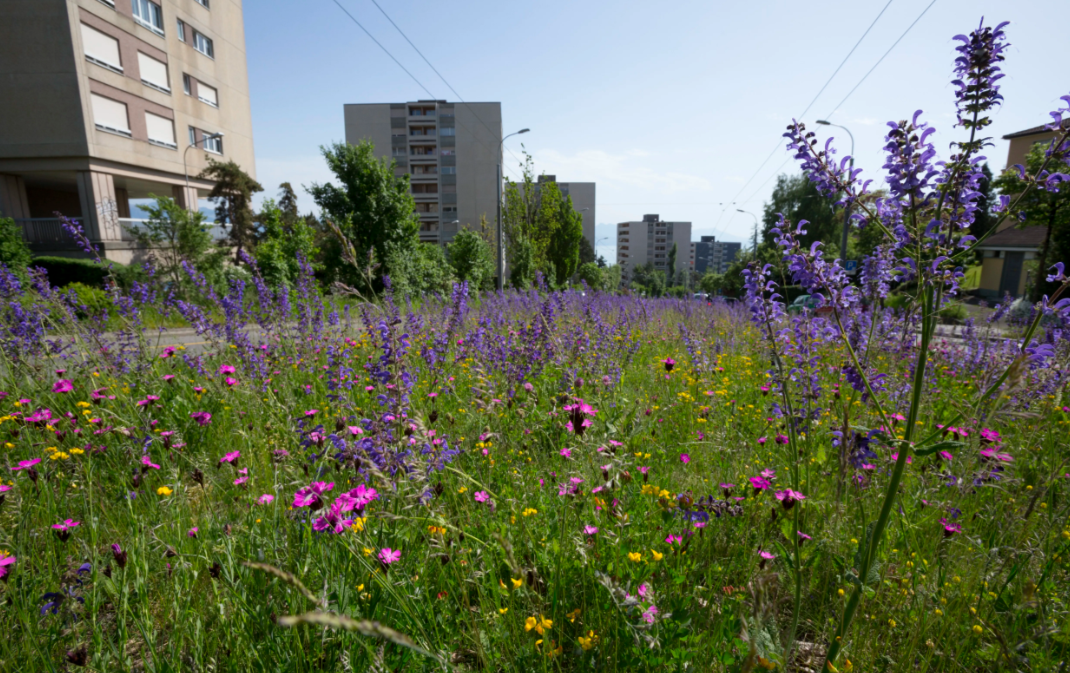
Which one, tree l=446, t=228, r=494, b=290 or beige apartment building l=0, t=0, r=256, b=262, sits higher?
beige apartment building l=0, t=0, r=256, b=262

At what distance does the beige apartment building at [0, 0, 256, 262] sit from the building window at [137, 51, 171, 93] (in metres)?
0.04

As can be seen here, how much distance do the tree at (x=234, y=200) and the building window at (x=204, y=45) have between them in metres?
5.44

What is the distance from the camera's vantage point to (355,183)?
1425 centimetres

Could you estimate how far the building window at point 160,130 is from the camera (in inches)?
808

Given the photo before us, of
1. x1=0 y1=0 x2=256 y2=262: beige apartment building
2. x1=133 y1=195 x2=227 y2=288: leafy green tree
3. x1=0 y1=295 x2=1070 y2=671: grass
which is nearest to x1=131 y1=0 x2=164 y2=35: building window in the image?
x1=0 y1=0 x2=256 y2=262: beige apartment building

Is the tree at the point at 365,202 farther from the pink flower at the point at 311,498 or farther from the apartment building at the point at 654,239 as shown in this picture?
the apartment building at the point at 654,239

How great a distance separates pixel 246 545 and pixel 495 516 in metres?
1.03

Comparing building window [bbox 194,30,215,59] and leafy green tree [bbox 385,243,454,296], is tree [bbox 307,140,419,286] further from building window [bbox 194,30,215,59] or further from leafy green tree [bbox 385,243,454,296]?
building window [bbox 194,30,215,59]

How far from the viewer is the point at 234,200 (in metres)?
23.9

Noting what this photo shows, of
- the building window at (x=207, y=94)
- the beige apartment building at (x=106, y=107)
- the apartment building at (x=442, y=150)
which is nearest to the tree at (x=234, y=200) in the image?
the beige apartment building at (x=106, y=107)

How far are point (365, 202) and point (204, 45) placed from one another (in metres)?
18.0

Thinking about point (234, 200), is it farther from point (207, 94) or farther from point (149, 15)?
point (149, 15)

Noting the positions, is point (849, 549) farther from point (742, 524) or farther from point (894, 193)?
point (894, 193)

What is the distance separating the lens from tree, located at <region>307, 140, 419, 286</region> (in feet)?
46.3
